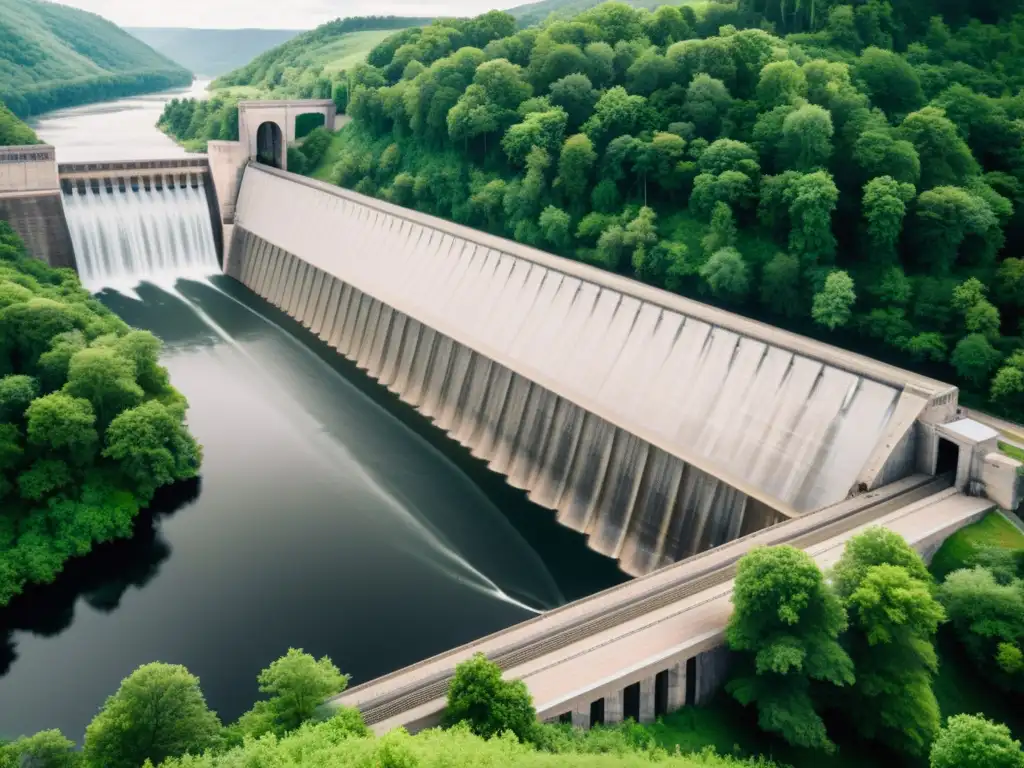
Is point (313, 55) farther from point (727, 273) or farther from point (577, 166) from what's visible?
point (727, 273)

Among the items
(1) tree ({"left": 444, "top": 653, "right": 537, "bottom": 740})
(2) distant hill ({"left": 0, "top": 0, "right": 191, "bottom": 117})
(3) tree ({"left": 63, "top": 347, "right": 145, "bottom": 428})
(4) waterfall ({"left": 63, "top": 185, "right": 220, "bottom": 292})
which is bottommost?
(2) distant hill ({"left": 0, "top": 0, "right": 191, "bottom": 117})

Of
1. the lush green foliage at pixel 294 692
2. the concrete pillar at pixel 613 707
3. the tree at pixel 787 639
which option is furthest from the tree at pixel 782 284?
the lush green foliage at pixel 294 692

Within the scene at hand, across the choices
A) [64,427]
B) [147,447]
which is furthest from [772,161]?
[64,427]

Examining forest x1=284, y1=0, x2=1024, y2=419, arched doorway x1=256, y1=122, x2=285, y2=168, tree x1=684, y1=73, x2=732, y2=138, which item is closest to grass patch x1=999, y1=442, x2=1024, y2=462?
forest x1=284, y1=0, x2=1024, y2=419

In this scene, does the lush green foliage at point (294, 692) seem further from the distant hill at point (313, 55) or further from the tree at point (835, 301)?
the distant hill at point (313, 55)

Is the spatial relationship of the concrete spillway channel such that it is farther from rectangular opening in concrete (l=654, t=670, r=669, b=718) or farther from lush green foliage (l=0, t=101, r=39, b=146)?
lush green foliage (l=0, t=101, r=39, b=146)

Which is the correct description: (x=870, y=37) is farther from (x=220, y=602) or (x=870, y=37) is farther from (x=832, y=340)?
(x=220, y=602)
